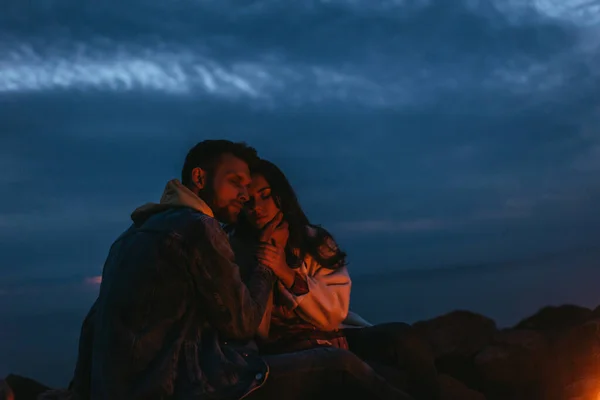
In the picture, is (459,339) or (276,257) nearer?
(276,257)

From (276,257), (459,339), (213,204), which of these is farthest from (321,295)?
(459,339)

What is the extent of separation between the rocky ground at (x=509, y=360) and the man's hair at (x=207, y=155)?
7.08 ft

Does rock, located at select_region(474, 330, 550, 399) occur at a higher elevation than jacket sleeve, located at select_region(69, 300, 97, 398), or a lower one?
lower

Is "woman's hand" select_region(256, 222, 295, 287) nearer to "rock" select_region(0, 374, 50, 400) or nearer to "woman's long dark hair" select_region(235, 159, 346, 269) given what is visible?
"woman's long dark hair" select_region(235, 159, 346, 269)

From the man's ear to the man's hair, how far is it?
28 millimetres

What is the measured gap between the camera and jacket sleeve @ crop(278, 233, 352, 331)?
3.93m

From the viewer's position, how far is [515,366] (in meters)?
5.12

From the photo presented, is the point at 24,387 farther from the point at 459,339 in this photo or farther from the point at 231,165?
the point at 459,339

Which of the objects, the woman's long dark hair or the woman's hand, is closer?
the woman's hand

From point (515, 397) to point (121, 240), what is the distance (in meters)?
3.42

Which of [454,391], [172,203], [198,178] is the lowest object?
[454,391]

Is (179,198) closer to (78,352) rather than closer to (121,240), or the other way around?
(121,240)

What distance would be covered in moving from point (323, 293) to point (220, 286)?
1.42 m

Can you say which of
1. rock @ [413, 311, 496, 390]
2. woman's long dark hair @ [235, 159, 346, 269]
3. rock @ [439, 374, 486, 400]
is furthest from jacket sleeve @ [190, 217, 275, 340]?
rock @ [413, 311, 496, 390]
